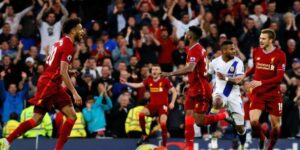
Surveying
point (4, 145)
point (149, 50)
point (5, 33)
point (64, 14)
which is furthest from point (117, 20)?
point (4, 145)

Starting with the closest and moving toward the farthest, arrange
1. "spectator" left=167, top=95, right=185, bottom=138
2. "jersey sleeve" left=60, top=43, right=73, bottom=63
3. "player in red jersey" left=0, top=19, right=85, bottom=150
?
1. "jersey sleeve" left=60, top=43, right=73, bottom=63
2. "player in red jersey" left=0, top=19, right=85, bottom=150
3. "spectator" left=167, top=95, right=185, bottom=138

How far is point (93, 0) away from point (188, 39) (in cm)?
1064

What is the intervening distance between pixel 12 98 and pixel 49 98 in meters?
7.16

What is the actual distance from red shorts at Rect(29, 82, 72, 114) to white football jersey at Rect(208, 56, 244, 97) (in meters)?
4.00

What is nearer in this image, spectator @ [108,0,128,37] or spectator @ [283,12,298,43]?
spectator @ [283,12,298,43]

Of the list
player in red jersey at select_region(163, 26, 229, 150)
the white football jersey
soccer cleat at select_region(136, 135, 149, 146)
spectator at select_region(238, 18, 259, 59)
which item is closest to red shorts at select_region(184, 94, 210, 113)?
player in red jersey at select_region(163, 26, 229, 150)

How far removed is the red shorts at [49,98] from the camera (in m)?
18.0

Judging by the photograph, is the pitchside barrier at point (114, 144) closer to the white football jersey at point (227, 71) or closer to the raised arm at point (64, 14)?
the white football jersey at point (227, 71)

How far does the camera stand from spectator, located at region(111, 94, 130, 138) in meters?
24.8

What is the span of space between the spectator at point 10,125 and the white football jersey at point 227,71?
5.40m

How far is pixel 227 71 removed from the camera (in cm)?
2086

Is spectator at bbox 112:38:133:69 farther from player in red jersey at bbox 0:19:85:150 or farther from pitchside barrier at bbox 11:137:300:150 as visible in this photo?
player in red jersey at bbox 0:19:85:150

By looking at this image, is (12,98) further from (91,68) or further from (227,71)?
(227,71)

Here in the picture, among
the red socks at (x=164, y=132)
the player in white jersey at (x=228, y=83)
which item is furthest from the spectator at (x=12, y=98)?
the player in white jersey at (x=228, y=83)
